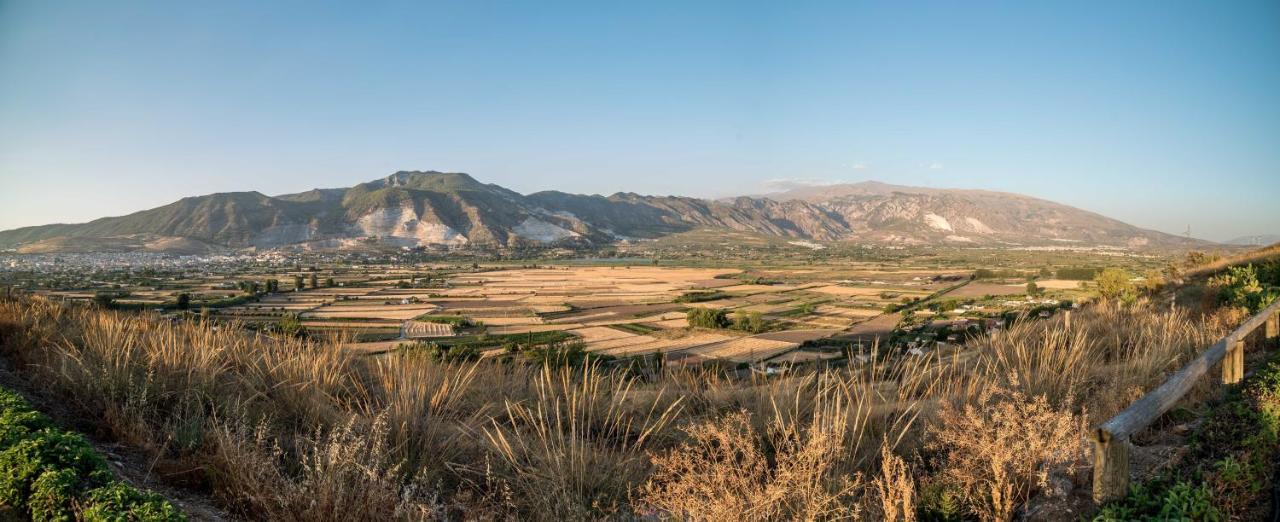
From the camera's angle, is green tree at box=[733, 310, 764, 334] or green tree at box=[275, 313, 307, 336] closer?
green tree at box=[275, 313, 307, 336]

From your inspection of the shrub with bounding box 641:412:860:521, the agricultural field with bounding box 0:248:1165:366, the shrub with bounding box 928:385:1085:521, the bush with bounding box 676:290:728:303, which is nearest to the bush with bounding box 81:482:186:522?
the shrub with bounding box 641:412:860:521

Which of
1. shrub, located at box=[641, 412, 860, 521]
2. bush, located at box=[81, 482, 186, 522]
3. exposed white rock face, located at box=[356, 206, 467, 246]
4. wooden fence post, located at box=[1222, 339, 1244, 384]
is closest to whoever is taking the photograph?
bush, located at box=[81, 482, 186, 522]

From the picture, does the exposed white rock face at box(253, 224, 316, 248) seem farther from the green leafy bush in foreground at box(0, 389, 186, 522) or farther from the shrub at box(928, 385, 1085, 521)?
the shrub at box(928, 385, 1085, 521)

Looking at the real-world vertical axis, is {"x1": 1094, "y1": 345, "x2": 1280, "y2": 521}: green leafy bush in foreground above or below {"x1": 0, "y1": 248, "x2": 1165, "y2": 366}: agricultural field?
above

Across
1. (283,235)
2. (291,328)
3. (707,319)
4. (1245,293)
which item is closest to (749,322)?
(707,319)

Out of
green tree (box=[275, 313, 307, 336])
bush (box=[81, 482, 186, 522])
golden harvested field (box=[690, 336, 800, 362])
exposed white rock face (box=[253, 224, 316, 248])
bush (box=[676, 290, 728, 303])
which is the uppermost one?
exposed white rock face (box=[253, 224, 316, 248])

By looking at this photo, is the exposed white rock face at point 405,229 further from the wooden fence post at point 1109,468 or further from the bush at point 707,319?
the wooden fence post at point 1109,468
